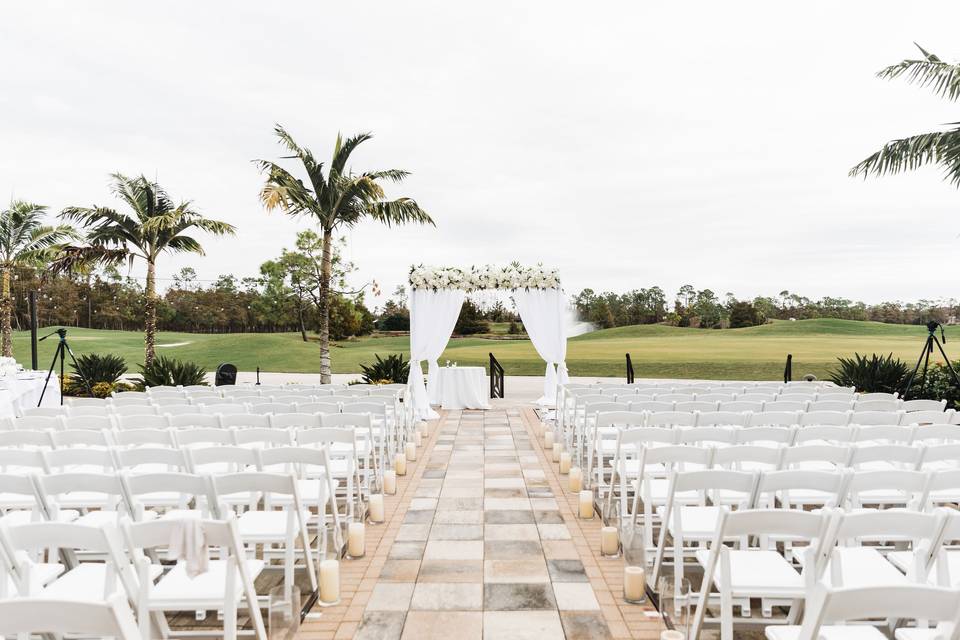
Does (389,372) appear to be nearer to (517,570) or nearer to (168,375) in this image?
(168,375)

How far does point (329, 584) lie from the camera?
161 inches

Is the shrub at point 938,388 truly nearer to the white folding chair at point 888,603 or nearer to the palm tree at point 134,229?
the white folding chair at point 888,603

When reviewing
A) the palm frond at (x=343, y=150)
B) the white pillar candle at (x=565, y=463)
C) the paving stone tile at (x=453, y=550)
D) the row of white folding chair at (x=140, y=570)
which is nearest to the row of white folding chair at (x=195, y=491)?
the row of white folding chair at (x=140, y=570)

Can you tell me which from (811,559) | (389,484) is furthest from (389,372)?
(811,559)

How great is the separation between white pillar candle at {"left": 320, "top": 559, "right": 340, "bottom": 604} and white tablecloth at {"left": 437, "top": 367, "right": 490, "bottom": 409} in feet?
32.5

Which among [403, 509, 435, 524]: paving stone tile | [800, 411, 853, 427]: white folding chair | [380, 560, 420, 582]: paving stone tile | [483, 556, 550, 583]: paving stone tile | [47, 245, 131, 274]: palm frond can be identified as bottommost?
[403, 509, 435, 524]: paving stone tile

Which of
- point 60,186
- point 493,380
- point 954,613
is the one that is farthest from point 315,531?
point 60,186

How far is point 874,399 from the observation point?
8320 millimetres

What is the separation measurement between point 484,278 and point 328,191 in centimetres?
498

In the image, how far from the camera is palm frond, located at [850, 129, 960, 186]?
11.5 metres

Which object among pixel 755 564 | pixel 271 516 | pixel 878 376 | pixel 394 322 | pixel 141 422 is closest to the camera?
pixel 755 564

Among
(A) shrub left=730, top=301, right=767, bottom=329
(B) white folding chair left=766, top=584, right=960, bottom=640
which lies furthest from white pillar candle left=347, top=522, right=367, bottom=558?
(A) shrub left=730, top=301, right=767, bottom=329

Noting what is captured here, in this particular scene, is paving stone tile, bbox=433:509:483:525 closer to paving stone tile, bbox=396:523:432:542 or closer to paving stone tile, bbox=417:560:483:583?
paving stone tile, bbox=396:523:432:542

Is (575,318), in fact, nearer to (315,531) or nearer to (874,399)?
(874,399)
